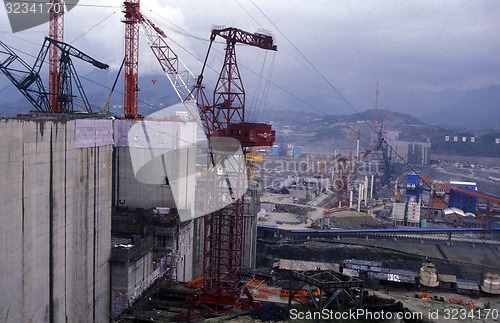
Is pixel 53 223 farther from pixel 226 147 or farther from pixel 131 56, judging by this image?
pixel 131 56

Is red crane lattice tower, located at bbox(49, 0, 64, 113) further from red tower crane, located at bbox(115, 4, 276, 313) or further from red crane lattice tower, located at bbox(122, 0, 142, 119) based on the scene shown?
red tower crane, located at bbox(115, 4, 276, 313)

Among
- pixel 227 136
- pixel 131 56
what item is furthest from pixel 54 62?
pixel 227 136

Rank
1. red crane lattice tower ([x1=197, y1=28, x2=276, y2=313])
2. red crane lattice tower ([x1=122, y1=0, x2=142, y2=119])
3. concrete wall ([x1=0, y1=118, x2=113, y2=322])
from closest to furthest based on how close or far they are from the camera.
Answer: concrete wall ([x1=0, y1=118, x2=113, y2=322]), red crane lattice tower ([x1=197, y1=28, x2=276, y2=313]), red crane lattice tower ([x1=122, y1=0, x2=142, y2=119])

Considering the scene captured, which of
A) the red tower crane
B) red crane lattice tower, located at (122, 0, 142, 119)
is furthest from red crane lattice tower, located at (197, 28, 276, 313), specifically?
red crane lattice tower, located at (122, 0, 142, 119)

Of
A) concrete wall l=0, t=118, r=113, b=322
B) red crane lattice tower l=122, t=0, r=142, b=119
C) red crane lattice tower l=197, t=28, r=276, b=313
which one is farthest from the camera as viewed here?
red crane lattice tower l=122, t=0, r=142, b=119

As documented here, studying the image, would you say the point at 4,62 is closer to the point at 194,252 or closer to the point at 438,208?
the point at 194,252

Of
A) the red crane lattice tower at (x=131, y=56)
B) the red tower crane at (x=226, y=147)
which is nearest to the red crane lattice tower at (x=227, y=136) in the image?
the red tower crane at (x=226, y=147)
